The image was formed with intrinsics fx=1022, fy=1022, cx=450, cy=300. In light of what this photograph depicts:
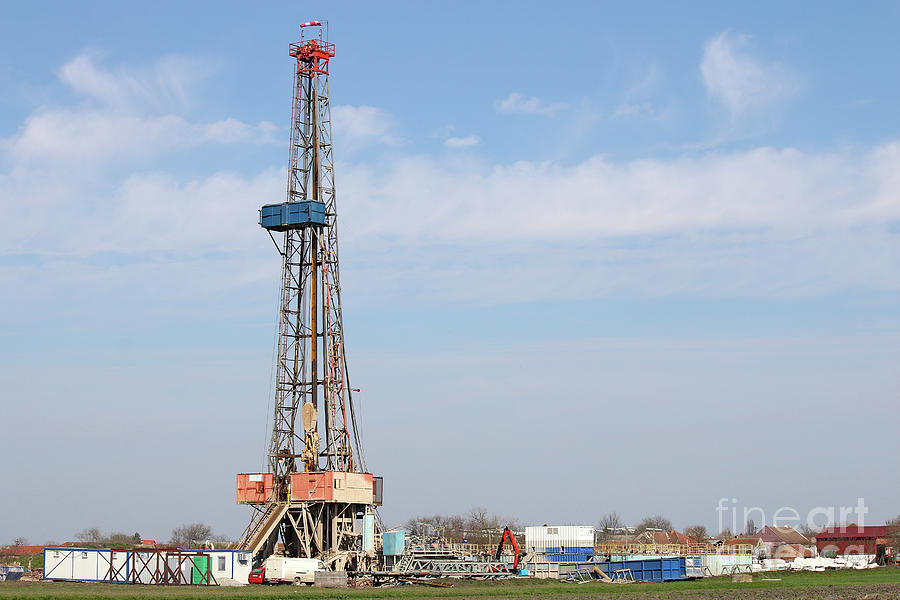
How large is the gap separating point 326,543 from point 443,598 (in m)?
22.4

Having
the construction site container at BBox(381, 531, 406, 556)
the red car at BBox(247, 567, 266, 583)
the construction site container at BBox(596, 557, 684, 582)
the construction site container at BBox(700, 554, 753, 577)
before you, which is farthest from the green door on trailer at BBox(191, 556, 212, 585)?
the construction site container at BBox(700, 554, 753, 577)

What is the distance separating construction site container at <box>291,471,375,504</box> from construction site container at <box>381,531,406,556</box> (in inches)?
179

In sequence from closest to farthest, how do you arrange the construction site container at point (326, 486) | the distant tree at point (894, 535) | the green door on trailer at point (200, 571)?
the green door on trailer at point (200, 571) < the construction site container at point (326, 486) < the distant tree at point (894, 535)

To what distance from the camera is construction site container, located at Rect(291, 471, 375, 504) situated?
5791cm

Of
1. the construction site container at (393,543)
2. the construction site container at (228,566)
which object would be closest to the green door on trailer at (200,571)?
the construction site container at (228,566)

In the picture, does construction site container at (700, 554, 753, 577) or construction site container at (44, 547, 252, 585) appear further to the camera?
construction site container at (700, 554, 753, 577)

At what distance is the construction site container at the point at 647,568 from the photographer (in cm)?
5588

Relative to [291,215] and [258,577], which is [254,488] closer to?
[258,577]

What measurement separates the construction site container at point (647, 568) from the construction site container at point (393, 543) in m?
10.8

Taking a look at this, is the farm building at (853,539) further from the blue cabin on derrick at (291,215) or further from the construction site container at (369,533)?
the blue cabin on derrick at (291,215)

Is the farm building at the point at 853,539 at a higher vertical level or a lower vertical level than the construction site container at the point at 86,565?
lower

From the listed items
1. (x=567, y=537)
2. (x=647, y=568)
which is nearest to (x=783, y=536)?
(x=567, y=537)

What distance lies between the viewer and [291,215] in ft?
204

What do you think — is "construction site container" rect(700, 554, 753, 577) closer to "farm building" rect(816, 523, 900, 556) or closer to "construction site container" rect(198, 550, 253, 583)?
"construction site container" rect(198, 550, 253, 583)
